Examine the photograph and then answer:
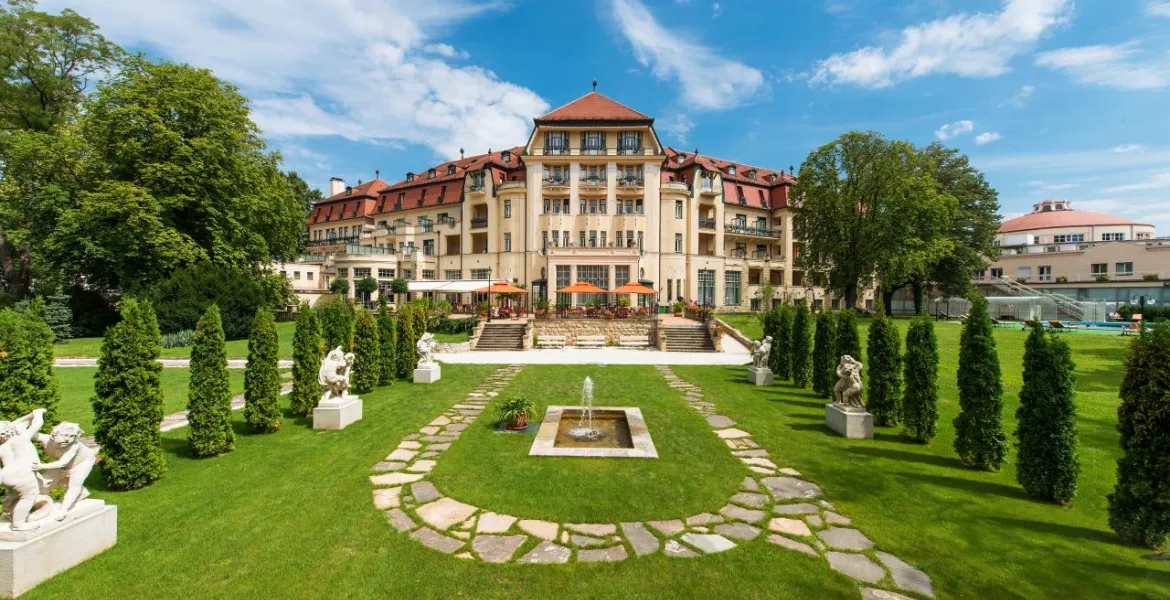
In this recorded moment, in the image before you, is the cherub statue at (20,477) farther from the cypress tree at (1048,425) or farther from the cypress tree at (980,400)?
the cypress tree at (980,400)

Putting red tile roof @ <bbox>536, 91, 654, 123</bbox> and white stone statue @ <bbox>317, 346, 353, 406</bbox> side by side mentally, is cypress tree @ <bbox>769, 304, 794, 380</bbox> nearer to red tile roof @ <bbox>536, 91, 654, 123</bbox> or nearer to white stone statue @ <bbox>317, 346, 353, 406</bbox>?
white stone statue @ <bbox>317, 346, 353, 406</bbox>

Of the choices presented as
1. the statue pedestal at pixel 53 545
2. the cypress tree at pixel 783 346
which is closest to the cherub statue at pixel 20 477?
the statue pedestal at pixel 53 545

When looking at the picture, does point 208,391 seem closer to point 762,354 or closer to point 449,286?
point 762,354

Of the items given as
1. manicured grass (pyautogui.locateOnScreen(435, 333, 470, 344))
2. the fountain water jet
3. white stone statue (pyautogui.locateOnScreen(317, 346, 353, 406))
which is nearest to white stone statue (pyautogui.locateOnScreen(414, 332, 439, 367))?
white stone statue (pyautogui.locateOnScreen(317, 346, 353, 406))

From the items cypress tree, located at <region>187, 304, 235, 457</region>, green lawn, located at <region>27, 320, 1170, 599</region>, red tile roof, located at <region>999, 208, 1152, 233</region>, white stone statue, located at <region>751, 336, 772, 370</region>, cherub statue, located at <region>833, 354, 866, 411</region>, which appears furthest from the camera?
red tile roof, located at <region>999, 208, 1152, 233</region>

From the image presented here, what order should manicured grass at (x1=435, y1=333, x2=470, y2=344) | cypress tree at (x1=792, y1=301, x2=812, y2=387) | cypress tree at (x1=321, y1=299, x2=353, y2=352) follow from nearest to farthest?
1. cypress tree at (x1=321, y1=299, x2=353, y2=352)
2. cypress tree at (x1=792, y1=301, x2=812, y2=387)
3. manicured grass at (x1=435, y1=333, x2=470, y2=344)

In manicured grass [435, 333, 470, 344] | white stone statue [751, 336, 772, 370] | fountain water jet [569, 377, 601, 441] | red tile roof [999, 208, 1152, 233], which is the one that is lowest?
fountain water jet [569, 377, 601, 441]

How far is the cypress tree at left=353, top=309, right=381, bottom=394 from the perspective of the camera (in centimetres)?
1188

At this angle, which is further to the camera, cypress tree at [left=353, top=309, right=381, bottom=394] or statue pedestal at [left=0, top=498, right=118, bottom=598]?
cypress tree at [left=353, top=309, right=381, bottom=394]

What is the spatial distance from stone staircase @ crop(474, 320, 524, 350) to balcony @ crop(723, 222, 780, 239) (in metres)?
24.8

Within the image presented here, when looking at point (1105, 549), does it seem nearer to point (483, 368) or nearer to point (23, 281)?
point (483, 368)

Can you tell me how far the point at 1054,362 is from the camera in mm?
5543

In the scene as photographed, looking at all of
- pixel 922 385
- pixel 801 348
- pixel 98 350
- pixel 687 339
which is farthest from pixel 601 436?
pixel 98 350

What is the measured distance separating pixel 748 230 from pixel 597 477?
39.7 meters
